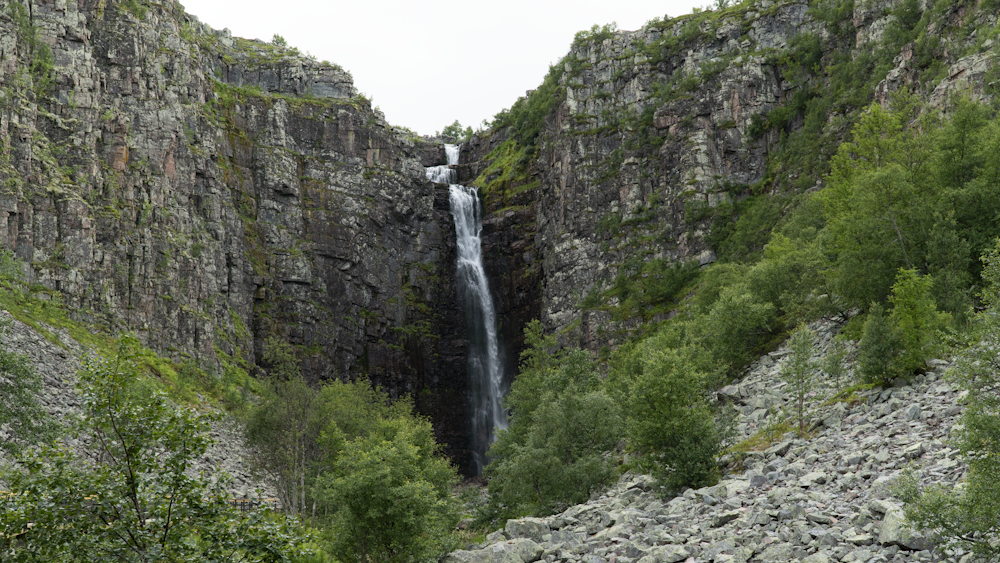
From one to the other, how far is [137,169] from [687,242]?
66.7 m

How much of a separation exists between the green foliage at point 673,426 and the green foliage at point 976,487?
16452 millimetres

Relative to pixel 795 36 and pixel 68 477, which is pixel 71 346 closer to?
pixel 68 477

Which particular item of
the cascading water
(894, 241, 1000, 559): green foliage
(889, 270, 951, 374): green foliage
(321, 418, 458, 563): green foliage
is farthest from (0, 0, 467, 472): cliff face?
(894, 241, 1000, 559): green foliage

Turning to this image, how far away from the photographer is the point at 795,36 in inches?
3999

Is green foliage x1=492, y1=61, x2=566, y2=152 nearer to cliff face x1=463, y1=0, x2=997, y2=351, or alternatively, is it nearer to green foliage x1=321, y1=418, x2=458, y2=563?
cliff face x1=463, y1=0, x2=997, y2=351

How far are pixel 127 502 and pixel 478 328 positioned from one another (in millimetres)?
92663

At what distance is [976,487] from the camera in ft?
62.2

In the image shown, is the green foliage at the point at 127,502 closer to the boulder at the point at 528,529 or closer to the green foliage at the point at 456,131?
the boulder at the point at 528,529

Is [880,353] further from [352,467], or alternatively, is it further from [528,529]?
[352,467]

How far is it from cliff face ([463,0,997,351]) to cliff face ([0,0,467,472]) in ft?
53.5

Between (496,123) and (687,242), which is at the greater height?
(496,123)

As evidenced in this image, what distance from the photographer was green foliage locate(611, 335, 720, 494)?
124ft

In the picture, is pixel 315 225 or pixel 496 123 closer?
pixel 315 225

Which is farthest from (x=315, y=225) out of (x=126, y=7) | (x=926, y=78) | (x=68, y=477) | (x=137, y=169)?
(x=68, y=477)
